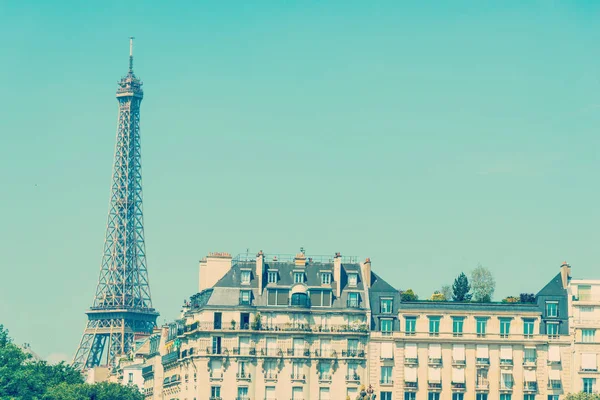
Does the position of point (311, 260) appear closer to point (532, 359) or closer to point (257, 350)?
point (257, 350)

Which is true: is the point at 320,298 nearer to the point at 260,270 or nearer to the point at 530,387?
the point at 260,270

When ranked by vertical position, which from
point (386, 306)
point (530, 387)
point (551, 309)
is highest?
point (386, 306)

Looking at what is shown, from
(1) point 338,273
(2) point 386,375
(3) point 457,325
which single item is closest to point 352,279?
(1) point 338,273

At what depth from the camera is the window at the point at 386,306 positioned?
543ft

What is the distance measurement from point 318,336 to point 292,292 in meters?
5.00

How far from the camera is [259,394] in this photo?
163 metres

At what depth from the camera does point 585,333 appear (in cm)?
16425

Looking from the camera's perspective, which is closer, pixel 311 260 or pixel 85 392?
pixel 311 260

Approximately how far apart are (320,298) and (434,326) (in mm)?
11371

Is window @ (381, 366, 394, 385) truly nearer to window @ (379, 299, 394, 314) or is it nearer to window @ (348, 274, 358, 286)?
window @ (379, 299, 394, 314)

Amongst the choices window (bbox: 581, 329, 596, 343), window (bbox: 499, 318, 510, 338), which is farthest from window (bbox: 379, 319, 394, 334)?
window (bbox: 581, 329, 596, 343)

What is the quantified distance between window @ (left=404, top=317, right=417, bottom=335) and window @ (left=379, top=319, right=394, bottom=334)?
4.53 feet

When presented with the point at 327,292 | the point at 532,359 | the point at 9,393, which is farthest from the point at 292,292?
the point at 9,393

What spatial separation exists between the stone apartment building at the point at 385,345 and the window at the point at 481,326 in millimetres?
96
